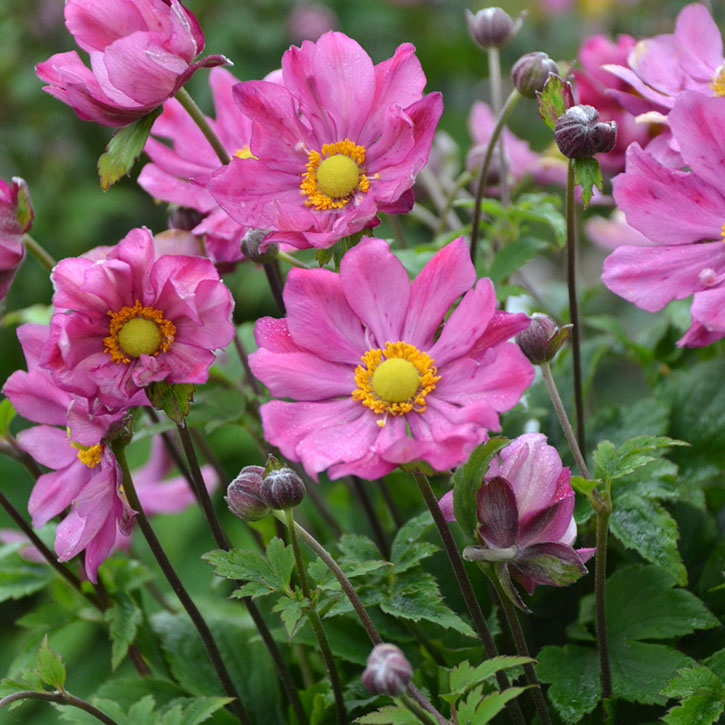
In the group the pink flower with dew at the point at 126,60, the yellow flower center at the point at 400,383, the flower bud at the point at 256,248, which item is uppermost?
the pink flower with dew at the point at 126,60

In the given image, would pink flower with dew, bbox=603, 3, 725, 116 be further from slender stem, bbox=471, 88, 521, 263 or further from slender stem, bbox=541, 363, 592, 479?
slender stem, bbox=541, 363, 592, 479

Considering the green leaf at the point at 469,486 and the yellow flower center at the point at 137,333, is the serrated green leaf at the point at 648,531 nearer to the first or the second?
the green leaf at the point at 469,486

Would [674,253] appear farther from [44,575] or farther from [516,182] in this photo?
[44,575]

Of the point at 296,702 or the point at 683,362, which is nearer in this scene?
the point at 296,702

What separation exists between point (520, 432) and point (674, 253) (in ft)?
0.79

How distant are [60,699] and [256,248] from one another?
0.31 meters

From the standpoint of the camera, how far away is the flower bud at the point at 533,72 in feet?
2.21

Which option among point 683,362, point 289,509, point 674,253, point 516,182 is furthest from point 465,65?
point 289,509

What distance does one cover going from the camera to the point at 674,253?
0.64m

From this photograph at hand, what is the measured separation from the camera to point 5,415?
76cm

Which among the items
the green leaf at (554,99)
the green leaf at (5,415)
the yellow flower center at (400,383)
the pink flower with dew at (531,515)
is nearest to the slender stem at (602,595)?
the pink flower with dew at (531,515)

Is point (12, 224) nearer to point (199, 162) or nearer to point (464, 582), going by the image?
point (199, 162)

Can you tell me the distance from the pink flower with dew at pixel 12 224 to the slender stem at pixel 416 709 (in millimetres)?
365

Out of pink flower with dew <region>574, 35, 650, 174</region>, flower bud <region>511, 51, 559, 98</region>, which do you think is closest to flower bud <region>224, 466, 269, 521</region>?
flower bud <region>511, 51, 559, 98</region>
